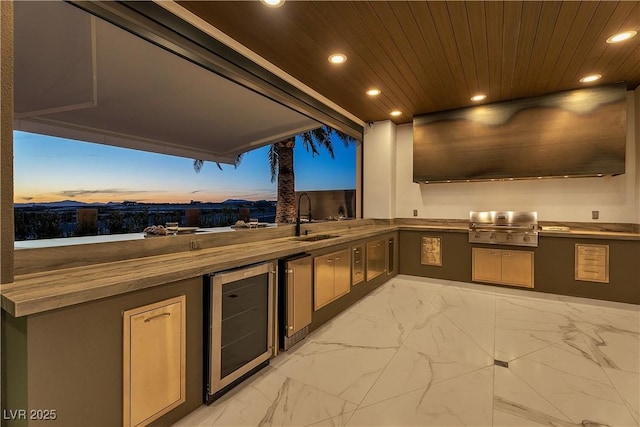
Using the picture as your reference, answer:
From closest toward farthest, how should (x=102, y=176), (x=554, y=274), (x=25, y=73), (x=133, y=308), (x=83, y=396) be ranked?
(x=83, y=396) < (x=133, y=308) < (x=25, y=73) < (x=102, y=176) < (x=554, y=274)

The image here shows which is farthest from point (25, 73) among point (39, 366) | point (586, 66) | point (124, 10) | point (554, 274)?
point (554, 274)

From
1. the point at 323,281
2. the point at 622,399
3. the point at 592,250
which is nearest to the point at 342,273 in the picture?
the point at 323,281

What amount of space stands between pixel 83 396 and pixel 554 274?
193 inches

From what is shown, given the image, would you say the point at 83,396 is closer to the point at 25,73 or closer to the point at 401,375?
the point at 401,375

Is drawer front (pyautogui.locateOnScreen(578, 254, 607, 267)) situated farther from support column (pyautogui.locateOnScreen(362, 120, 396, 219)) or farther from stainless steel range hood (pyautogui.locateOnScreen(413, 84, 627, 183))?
support column (pyautogui.locateOnScreen(362, 120, 396, 219))

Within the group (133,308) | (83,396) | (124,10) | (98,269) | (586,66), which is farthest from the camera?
(586,66)

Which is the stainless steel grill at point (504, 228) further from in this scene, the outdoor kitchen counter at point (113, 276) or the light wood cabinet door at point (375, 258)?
the outdoor kitchen counter at point (113, 276)

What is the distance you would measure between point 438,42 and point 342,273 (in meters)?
2.48

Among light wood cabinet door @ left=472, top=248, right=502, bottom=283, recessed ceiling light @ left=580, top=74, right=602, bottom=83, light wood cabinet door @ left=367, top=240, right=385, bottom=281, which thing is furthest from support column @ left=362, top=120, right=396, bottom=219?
recessed ceiling light @ left=580, top=74, right=602, bottom=83

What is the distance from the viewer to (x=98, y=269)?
1554 mm

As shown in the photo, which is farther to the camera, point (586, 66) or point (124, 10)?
point (586, 66)

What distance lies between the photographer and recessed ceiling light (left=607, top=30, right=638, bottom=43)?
2520 mm

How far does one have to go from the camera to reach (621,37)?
2.58 meters

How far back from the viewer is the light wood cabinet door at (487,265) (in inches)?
164
